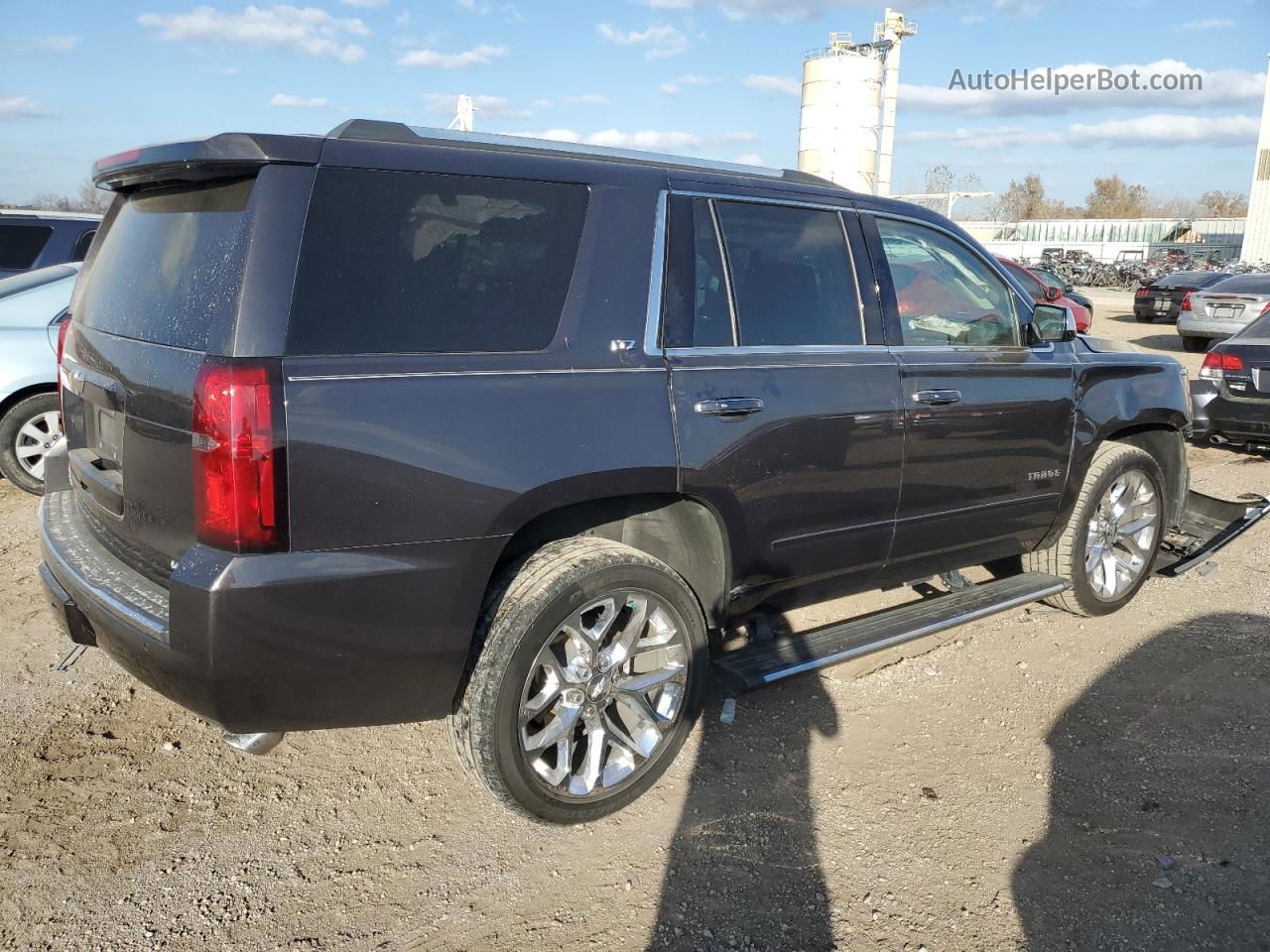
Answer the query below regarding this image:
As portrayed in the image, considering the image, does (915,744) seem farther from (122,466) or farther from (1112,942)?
(122,466)

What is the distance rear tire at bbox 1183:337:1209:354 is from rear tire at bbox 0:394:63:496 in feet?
55.2

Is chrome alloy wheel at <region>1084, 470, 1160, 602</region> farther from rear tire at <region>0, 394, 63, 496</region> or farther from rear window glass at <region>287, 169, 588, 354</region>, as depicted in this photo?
rear tire at <region>0, 394, 63, 496</region>

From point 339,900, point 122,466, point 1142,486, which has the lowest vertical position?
point 339,900

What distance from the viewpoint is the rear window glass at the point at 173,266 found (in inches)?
103

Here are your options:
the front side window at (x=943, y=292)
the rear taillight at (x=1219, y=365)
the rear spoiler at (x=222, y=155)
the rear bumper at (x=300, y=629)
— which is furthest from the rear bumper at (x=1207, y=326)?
the rear spoiler at (x=222, y=155)

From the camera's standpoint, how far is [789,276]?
143 inches

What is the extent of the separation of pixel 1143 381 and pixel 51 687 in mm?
5027

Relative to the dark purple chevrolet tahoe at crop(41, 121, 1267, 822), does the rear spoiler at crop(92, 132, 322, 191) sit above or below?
above

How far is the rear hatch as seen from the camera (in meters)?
2.54

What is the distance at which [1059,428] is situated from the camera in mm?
4426

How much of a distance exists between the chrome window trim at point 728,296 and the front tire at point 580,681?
0.67 meters

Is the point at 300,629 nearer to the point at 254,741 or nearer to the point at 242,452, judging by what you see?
the point at 242,452

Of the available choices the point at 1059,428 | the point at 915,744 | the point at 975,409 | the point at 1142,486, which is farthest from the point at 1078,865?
the point at 1142,486

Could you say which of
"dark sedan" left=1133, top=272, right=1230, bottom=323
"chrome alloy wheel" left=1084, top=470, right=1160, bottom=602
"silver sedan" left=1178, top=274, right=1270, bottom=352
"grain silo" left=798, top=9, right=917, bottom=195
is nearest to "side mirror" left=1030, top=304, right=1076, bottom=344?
"chrome alloy wheel" left=1084, top=470, right=1160, bottom=602
